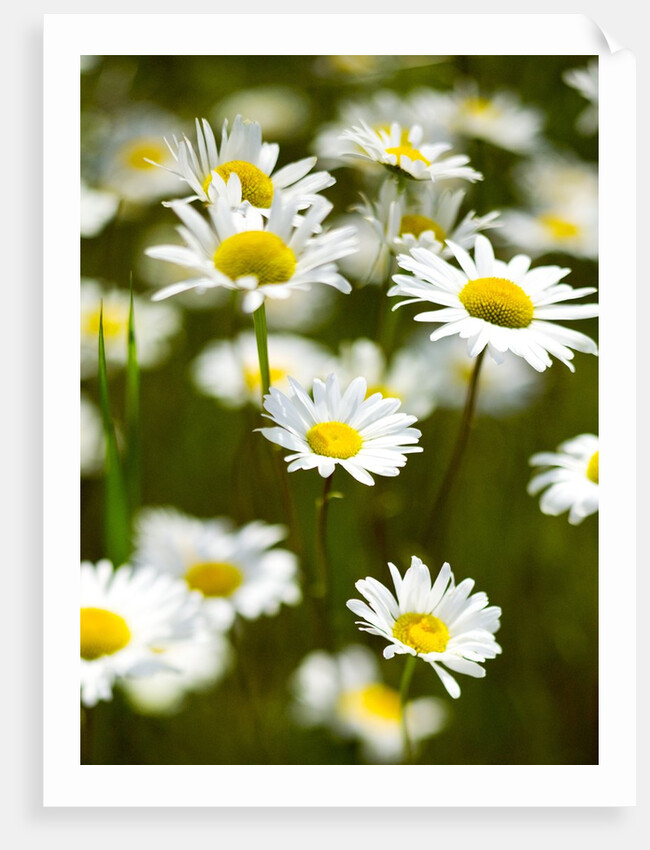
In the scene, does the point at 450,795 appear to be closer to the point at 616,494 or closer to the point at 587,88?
the point at 616,494

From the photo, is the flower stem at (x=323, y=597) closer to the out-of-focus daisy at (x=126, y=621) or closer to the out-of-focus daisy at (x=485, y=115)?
the out-of-focus daisy at (x=126, y=621)

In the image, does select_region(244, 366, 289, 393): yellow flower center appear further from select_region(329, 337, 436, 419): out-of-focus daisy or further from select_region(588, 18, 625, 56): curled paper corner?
select_region(588, 18, 625, 56): curled paper corner

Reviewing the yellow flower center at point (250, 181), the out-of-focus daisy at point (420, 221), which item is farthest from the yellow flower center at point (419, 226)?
the yellow flower center at point (250, 181)

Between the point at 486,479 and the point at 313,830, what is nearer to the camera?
the point at 313,830

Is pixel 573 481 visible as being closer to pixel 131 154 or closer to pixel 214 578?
pixel 214 578

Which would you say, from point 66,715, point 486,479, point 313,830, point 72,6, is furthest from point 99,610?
point 72,6

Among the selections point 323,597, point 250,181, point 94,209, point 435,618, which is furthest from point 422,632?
point 94,209

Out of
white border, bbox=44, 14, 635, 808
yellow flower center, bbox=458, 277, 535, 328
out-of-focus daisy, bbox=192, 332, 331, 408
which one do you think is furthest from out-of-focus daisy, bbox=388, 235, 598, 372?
out-of-focus daisy, bbox=192, 332, 331, 408
